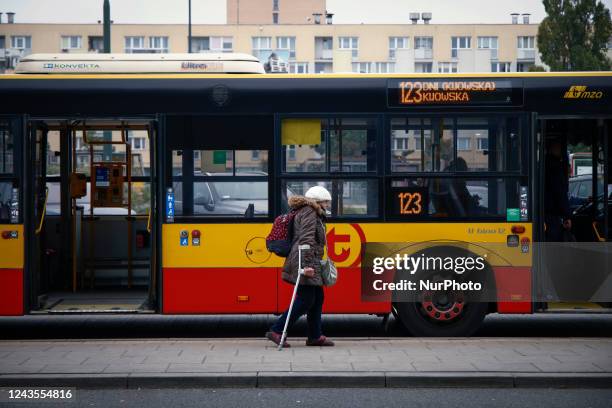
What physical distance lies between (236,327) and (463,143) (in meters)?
3.78

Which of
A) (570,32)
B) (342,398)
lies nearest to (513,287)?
(342,398)

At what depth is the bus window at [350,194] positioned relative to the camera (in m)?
10.5

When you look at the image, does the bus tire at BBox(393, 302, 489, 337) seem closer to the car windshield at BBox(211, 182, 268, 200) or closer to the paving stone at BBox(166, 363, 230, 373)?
the car windshield at BBox(211, 182, 268, 200)

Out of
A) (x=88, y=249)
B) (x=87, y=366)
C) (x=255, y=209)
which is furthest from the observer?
(x=88, y=249)

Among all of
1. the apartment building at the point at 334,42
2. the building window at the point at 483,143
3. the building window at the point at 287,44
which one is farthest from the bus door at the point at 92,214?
the building window at the point at 287,44

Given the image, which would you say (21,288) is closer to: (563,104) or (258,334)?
(258,334)

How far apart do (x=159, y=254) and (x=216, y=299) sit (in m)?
0.78

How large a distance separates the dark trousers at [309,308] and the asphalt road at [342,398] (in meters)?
1.76

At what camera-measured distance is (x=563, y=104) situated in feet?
35.2

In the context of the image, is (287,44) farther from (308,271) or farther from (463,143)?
(308,271)

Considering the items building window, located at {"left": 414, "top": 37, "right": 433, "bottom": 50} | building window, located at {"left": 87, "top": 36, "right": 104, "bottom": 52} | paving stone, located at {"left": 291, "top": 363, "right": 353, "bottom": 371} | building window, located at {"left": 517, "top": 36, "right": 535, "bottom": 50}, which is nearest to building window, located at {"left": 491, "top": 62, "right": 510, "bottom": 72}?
building window, located at {"left": 517, "top": 36, "right": 535, "bottom": 50}

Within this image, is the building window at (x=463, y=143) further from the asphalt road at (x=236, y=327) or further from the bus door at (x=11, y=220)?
the bus door at (x=11, y=220)

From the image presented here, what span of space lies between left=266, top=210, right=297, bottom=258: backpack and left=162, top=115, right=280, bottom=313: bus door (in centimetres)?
84

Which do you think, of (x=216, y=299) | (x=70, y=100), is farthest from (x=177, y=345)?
(x=70, y=100)
